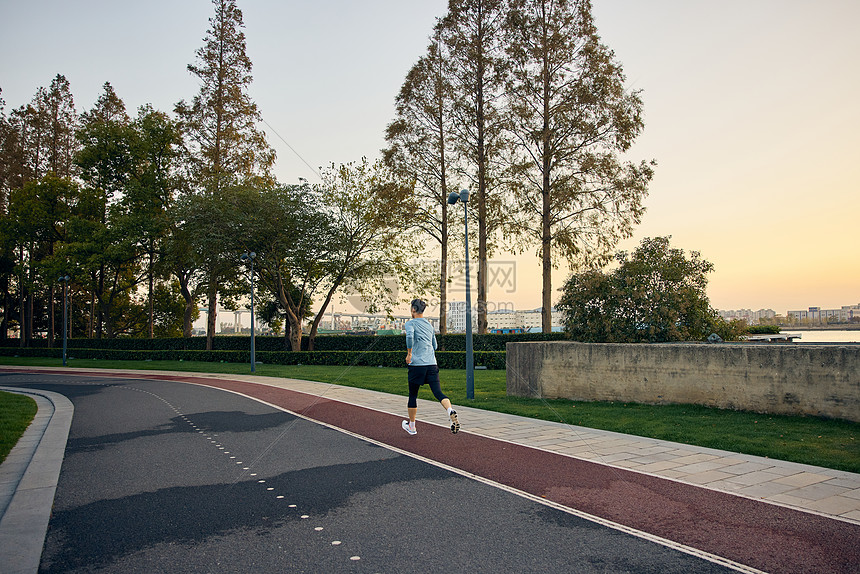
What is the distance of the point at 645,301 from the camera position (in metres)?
14.3

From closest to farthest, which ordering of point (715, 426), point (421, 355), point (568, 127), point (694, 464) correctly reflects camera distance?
point (694, 464)
point (421, 355)
point (715, 426)
point (568, 127)

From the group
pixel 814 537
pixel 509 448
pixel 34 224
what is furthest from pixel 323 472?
pixel 34 224

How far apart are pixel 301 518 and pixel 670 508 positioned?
3394 mm

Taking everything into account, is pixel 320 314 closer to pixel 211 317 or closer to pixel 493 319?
pixel 211 317

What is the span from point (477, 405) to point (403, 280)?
25.6 metres

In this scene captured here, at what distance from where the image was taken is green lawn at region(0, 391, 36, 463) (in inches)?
331

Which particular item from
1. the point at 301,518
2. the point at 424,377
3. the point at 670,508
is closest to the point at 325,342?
the point at 424,377

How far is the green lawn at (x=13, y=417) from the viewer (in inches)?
331

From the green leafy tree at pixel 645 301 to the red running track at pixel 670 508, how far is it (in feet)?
25.0

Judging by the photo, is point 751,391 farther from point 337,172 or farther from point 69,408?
point 337,172

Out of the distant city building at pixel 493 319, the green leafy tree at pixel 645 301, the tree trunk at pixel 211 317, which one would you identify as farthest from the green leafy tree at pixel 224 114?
the green leafy tree at pixel 645 301

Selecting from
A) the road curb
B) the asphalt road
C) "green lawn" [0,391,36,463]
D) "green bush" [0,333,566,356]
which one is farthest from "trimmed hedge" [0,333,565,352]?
the road curb

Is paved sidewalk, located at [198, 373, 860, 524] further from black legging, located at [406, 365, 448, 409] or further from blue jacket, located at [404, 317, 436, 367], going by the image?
blue jacket, located at [404, 317, 436, 367]

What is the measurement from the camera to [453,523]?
4664 mm
